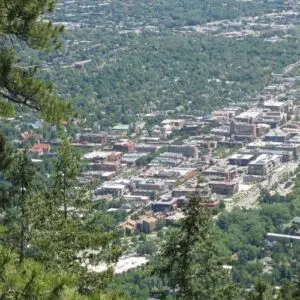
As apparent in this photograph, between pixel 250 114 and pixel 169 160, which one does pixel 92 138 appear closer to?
pixel 169 160

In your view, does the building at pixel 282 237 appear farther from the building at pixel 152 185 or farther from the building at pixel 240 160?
the building at pixel 240 160

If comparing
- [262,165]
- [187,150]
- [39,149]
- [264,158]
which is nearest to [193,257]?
[262,165]

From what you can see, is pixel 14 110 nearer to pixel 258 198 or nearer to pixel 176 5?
pixel 258 198

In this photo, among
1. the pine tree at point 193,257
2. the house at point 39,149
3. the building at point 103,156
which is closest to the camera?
the pine tree at point 193,257

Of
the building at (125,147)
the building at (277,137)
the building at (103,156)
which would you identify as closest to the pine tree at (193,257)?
the building at (103,156)

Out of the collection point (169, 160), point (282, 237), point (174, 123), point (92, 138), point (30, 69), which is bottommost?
Answer: point (174, 123)

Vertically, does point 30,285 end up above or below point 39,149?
above

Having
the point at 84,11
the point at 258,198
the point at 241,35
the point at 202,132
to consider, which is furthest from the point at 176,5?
the point at 258,198
